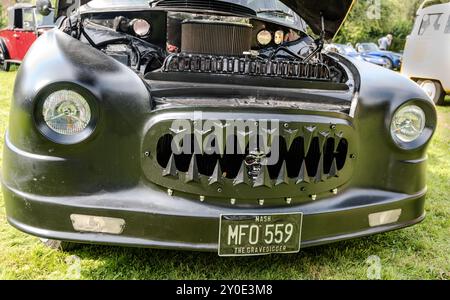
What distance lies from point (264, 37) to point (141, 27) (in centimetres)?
97

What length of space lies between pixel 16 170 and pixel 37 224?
0.88 feet

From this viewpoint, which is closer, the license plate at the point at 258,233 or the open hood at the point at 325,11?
the license plate at the point at 258,233

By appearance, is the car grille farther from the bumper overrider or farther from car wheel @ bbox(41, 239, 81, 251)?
car wheel @ bbox(41, 239, 81, 251)

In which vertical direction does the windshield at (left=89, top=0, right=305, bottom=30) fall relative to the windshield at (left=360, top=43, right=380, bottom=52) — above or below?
above

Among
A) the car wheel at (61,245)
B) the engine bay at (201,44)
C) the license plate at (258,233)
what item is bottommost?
the car wheel at (61,245)

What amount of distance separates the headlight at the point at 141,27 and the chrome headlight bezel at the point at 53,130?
1336 mm

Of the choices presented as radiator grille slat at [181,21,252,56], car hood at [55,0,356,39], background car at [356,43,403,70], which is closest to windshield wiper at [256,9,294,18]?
car hood at [55,0,356,39]

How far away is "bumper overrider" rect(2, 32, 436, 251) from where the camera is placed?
2.00 meters

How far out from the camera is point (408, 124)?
241 cm

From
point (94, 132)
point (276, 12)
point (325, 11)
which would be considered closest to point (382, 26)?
point (276, 12)

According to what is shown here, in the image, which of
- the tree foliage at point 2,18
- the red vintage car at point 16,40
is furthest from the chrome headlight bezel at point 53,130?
the tree foliage at point 2,18

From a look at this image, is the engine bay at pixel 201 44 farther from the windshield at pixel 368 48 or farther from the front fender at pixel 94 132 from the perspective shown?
the windshield at pixel 368 48

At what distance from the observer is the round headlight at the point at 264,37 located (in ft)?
11.5
